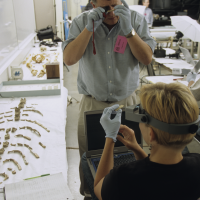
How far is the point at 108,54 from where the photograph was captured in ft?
5.65

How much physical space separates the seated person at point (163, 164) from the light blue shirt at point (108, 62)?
77 centimetres

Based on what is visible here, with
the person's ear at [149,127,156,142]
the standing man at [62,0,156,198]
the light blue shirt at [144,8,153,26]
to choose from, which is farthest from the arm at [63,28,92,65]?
the light blue shirt at [144,8,153,26]

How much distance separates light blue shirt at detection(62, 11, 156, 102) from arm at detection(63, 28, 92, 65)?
0.08m

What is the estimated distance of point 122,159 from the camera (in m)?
1.43

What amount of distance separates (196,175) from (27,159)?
1.11 m

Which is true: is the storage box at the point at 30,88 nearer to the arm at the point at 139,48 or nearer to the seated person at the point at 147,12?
the arm at the point at 139,48

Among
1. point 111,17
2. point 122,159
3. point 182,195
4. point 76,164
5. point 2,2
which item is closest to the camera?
point 182,195

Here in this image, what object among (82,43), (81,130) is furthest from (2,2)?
(81,130)

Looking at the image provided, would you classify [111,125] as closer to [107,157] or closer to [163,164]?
[107,157]

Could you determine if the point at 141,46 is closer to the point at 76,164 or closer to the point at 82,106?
the point at 82,106

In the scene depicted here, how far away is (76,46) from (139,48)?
1.52ft

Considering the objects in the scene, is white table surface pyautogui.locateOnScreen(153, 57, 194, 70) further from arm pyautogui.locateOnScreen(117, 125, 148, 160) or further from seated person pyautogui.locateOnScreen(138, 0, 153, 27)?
seated person pyautogui.locateOnScreen(138, 0, 153, 27)

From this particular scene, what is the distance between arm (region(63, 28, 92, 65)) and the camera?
1619 millimetres

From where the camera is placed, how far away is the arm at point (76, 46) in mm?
1619
